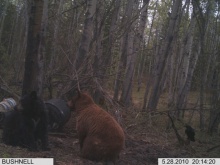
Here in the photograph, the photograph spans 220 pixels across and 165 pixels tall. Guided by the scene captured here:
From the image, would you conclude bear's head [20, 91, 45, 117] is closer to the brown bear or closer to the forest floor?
the forest floor

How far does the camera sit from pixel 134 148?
844 centimetres

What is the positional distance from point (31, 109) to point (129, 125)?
4.17 m

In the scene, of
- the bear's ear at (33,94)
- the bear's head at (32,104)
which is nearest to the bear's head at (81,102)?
the bear's head at (32,104)

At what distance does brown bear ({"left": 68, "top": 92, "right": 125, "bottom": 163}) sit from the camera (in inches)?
246

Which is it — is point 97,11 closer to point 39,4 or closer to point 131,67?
point 39,4

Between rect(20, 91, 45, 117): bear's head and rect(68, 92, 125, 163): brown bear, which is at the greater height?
rect(20, 91, 45, 117): bear's head

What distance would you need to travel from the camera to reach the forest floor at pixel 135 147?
21.0 ft

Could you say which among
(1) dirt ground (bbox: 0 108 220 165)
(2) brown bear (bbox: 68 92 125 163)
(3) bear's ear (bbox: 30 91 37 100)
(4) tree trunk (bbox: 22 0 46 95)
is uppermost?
(4) tree trunk (bbox: 22 0 46 95)

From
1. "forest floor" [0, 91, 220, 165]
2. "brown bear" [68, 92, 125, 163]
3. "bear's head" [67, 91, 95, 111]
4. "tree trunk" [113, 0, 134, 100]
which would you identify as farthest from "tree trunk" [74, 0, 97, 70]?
"brown bear" [68, 92, 125, 163]

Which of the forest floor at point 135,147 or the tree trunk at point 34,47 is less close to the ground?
the tree trunk at point 34,47

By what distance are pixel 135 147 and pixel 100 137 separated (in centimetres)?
247

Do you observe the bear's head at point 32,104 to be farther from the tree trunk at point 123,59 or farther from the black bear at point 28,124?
the tree trunk at point 123,59

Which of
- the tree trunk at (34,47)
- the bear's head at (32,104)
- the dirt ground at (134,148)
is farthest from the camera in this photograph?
the tree trunk at (34,47)

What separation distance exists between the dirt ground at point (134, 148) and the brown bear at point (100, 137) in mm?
229
